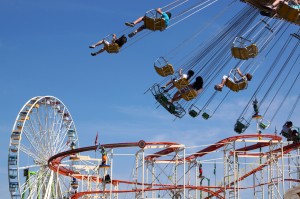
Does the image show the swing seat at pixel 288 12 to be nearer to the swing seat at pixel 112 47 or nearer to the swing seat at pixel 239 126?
the swing seat at pixel 112 47

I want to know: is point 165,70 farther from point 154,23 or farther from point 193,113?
point 154,23

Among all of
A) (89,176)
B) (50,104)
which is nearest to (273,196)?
(89,176)

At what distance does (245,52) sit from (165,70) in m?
3.89

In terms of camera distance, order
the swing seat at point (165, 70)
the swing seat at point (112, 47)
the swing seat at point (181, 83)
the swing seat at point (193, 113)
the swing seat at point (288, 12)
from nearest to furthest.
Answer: the swing seat at point (288, 12) → the swing seat at point (112, 47) → the swing seat at point (181, 83) → the swing seat at point (165, 70) → the swing seat at point (193, 113)

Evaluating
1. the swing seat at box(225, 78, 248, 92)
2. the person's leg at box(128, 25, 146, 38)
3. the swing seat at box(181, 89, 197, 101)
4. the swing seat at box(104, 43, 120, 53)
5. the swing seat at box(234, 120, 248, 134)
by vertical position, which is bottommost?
the swing seat at box(234, 120, 248, 134)

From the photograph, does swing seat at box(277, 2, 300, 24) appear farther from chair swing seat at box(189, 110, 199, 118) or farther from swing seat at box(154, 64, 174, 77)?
chair swing seat at box(189, 110, 199, 118)

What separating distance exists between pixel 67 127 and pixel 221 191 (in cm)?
2050

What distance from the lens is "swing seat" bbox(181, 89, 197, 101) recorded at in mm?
22605

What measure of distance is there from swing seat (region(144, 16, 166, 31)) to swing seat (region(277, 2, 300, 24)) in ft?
13.3

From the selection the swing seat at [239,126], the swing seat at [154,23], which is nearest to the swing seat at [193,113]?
the swing seat at [239,126]

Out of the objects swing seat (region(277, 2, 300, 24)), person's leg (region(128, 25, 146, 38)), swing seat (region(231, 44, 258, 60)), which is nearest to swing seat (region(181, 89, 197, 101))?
swing seat (region(231, 44, 258, 60))

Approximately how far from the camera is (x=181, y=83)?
74.1 feet

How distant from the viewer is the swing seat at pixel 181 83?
22.5 metres

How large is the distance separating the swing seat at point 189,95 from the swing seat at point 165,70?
974mm
